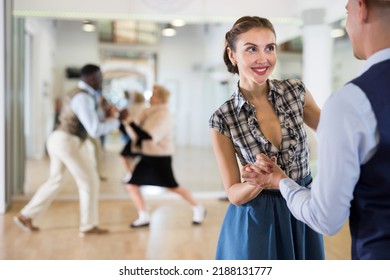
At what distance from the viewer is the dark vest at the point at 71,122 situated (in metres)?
2.81

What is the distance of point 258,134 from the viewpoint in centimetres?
124

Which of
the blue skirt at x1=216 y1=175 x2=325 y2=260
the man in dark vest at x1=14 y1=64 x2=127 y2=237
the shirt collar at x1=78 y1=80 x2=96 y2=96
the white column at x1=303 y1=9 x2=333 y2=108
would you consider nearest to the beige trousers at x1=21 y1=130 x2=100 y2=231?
the man in dark vest at x1=14 y1=64 x2=127 y2=237

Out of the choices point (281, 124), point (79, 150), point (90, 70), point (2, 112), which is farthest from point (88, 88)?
point (281, 124)

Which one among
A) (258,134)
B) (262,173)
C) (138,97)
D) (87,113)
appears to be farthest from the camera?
(138,97)

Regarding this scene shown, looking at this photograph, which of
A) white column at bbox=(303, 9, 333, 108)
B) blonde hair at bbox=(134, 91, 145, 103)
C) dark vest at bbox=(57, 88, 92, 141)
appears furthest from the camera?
blonde hair at bbox=(134, 91, 145, 103)

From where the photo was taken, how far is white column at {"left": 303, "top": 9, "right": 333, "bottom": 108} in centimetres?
184

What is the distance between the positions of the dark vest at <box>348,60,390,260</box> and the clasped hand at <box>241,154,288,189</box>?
182 mm

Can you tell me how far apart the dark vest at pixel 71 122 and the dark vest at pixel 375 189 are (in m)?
2.07

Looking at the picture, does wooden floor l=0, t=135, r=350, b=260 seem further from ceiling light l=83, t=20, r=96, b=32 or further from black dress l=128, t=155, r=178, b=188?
ceiling light l=83, t=20, r=96, b=32

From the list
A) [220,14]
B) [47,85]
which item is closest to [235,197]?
[220,14]

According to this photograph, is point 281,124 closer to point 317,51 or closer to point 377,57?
point 377,57

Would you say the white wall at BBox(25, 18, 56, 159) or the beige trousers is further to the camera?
the white wall at BBox(25, 18, 56, 159)

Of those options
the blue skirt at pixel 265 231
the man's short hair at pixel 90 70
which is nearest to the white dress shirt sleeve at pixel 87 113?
the man's short hair at pixel 90 70

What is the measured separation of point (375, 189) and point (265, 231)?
1.36 ft
